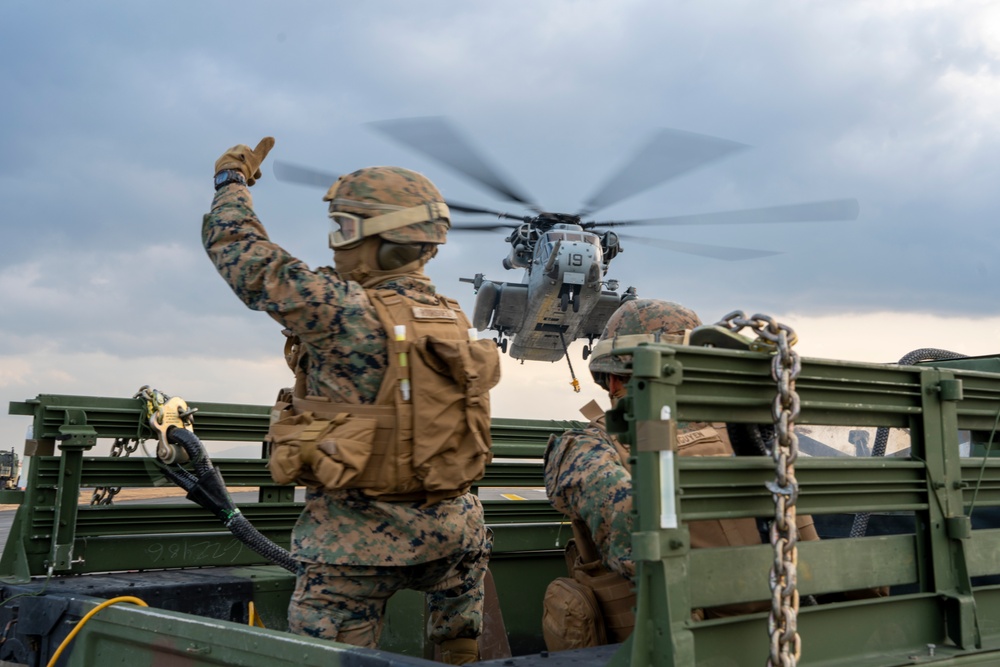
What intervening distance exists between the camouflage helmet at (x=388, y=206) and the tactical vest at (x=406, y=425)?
20 cm

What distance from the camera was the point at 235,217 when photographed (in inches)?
112

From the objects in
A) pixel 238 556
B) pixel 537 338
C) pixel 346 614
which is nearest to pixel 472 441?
pixel 346 614

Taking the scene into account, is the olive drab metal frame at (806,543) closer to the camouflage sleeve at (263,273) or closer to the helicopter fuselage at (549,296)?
the camouflage sleeve at (263,273)

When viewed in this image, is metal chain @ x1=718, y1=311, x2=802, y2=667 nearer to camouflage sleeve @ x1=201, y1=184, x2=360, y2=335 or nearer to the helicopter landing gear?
camouflage sleeve @ x1=201, y1=184, x2=360, y2=335

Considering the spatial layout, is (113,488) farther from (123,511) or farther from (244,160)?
(244,160)

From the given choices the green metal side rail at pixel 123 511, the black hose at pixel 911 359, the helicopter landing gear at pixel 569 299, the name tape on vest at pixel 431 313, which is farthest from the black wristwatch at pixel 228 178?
the helicopter landing gear at pixel 569 299

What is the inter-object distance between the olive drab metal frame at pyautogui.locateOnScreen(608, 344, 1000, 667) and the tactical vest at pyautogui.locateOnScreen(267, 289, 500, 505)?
33.2 inches

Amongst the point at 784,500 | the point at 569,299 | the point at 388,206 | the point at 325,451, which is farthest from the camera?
the point at 569,299

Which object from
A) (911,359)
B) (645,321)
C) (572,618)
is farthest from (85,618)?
(911,359)

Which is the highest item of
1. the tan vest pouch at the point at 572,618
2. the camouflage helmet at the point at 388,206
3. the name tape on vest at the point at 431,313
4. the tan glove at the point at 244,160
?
the tan glove at the point at 244,160

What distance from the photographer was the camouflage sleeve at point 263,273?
8.87ft

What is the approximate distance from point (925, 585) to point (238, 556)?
2750 millimetres

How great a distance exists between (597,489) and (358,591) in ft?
2.43

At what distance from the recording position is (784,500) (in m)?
2.02
